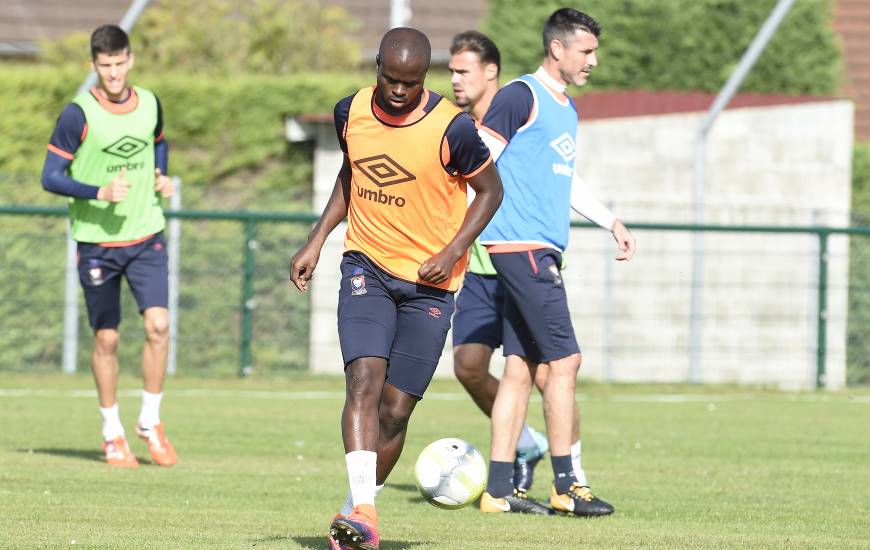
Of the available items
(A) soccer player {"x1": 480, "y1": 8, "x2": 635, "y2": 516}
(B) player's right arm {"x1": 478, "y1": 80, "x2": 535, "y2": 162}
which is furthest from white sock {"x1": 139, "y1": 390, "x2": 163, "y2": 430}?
(B) player's right arm {"x1": 478, "y1": 80, "x2": 535, "y2": 162}

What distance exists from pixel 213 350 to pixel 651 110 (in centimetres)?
Result: 610

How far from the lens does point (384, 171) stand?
6375 mm

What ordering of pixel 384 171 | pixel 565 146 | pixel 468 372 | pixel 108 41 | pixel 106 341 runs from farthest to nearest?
pixel 106 341
pixel 108 41
pixel 468 372
pixel 565 146
pixel 384 171

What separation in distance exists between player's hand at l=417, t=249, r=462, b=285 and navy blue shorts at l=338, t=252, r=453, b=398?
191 mm

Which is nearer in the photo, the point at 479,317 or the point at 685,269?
the point at 479,317

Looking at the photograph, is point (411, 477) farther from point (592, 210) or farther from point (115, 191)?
point (115, 191)

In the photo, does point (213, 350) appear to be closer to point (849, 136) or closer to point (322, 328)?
point (322, 328)

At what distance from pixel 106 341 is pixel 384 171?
371 cm

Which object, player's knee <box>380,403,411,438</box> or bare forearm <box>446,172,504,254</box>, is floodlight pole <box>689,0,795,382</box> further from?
player's knee <box>380,403,411,438</box>

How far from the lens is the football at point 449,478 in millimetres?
6652

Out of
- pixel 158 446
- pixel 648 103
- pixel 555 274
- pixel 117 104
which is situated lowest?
pixel 158 446

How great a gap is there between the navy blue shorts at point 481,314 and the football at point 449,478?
67.1 inches

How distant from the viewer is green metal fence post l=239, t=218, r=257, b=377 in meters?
16.5

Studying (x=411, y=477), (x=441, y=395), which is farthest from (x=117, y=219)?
(x=441, y=395)
